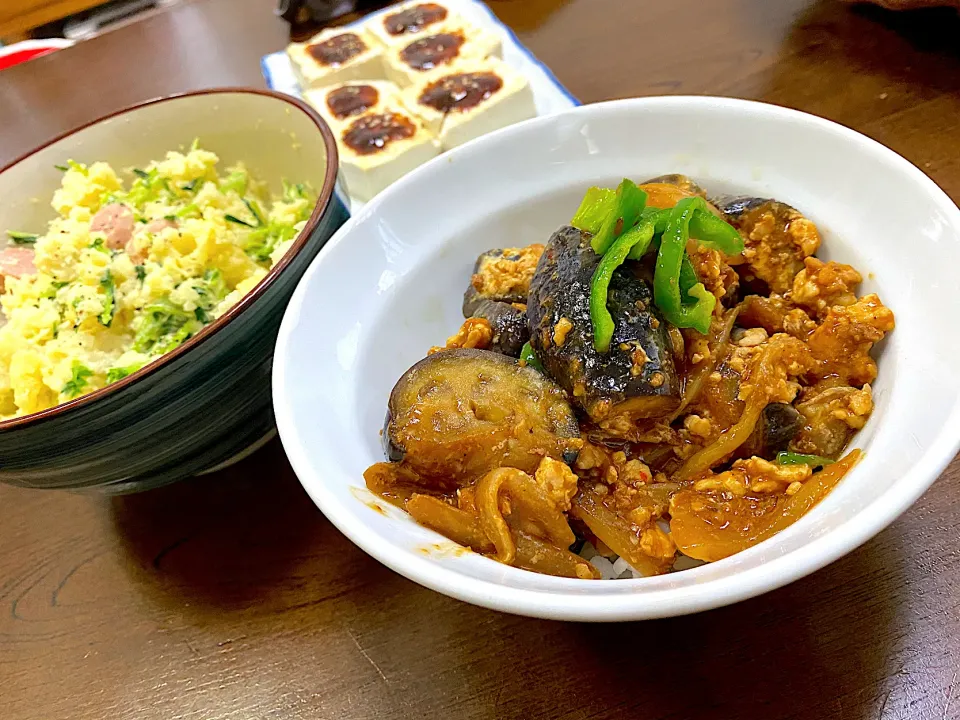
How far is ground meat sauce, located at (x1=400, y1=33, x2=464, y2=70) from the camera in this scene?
2.61m

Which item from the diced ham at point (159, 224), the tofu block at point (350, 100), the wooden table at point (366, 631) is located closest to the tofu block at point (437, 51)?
the tofu block at point (350, 100)

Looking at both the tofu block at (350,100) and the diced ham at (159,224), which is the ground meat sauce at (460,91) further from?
the diced ham at (159,224)

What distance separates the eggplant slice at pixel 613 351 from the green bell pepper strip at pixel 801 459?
0.19 m

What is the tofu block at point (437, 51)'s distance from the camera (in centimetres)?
258

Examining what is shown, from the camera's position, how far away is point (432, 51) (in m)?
2.64

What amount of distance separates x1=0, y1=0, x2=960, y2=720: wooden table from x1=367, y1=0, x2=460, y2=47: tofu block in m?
1.61

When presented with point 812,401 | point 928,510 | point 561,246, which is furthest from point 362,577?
point 928,510

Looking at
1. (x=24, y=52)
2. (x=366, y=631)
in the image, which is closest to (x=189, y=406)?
(x=366, y=631)

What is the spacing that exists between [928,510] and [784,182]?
25.2 inches

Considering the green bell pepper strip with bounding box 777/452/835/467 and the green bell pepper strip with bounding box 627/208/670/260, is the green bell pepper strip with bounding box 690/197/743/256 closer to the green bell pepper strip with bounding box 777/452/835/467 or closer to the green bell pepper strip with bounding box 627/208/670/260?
the green bell pepper strip with bounding box 627/208/670/260

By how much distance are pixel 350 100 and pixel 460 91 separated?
39cm

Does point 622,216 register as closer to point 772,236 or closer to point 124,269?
point 772,236

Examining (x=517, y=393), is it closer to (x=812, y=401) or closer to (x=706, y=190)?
(x=812, y=401)

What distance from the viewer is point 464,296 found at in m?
1.50
